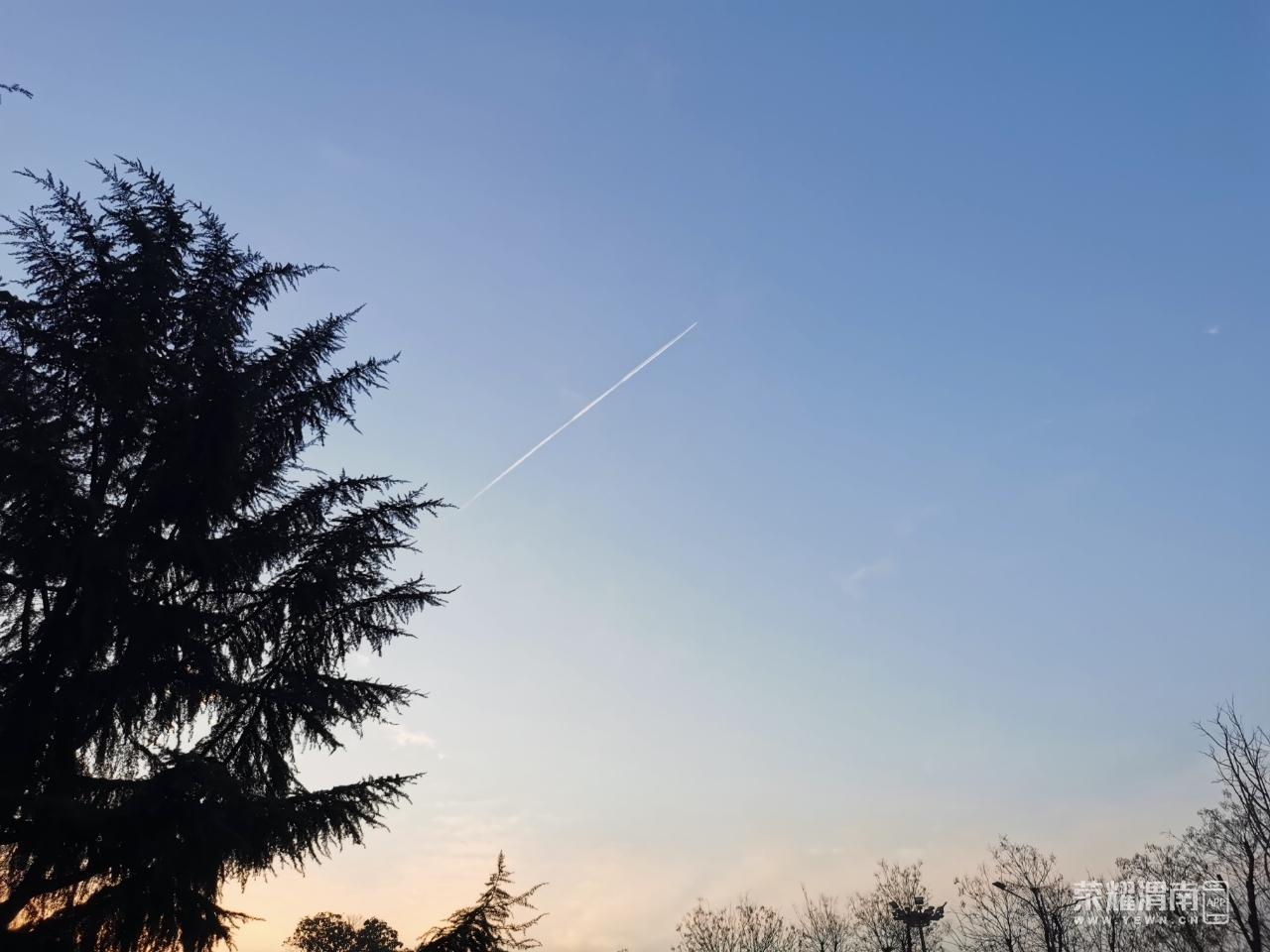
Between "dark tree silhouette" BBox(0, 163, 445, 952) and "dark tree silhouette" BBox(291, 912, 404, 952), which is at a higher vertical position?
"dark tree silhouette" BBox(0, 163, 445, 952)

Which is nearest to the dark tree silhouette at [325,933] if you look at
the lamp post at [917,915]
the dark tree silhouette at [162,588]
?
the lamp post at [917,915]

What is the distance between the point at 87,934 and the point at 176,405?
6.55 meters

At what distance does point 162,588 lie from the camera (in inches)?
447

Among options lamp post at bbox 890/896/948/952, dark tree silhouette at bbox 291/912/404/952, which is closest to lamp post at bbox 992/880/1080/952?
lamp post at bbox 890/896/948/952

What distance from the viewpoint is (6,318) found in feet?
36.4

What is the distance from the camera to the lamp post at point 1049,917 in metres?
39.8

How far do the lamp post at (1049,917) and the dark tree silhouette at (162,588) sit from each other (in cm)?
4293

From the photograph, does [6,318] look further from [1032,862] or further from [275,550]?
[1032,862]

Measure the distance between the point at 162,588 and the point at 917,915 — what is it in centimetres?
5175

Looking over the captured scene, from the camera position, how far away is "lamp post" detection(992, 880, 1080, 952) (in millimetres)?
39781

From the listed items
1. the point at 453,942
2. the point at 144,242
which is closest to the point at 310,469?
Result: the point at 144,242

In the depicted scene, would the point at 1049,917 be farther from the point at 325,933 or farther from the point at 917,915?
the point at 325,933

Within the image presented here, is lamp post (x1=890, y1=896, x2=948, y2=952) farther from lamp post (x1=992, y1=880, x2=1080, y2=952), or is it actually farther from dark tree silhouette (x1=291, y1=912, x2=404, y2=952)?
dark tree silhouette (x1=291, y1=912, x2=404, y2=952)

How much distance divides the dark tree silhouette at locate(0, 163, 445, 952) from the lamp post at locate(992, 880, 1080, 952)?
42.9 metres
